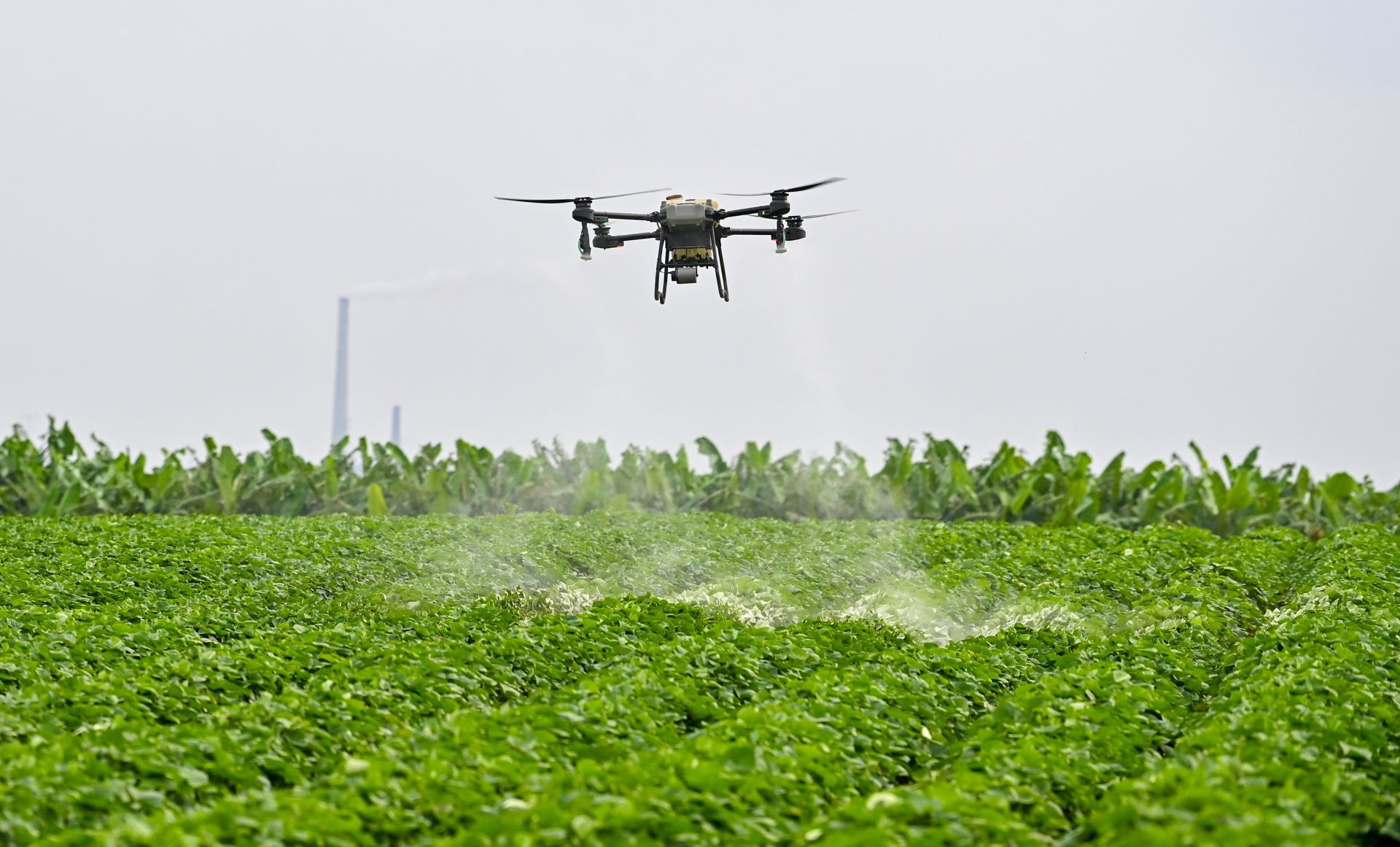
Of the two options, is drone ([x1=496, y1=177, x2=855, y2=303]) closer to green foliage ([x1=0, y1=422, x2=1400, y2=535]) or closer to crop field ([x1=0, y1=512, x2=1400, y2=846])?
crop field ([x1=0, y1=512, x2=1400, y2=846])

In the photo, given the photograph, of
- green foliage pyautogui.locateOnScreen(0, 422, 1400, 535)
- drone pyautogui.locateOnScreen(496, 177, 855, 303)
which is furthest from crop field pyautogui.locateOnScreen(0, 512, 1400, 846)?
green foliage pyautogui.locateOnScreen(0, 422, 1400, 535)

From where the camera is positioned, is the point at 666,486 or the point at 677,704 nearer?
the point at 677,704

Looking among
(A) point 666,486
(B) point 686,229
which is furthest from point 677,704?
(A) point 666,486

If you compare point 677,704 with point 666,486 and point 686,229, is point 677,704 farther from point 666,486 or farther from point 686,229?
point 666,486

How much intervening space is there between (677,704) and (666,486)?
13679 mm

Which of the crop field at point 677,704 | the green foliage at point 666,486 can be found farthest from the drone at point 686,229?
the green foliage at point 666,486

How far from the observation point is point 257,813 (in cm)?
525

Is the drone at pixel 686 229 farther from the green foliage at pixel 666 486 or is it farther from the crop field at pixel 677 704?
the green foliage at pixel 666 486

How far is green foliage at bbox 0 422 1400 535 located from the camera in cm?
2019

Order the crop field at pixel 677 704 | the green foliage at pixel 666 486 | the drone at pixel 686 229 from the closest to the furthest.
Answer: the crop field at pixel 677 704 → the drone at pixel 686 229 → the green foliage at pixel 666 486

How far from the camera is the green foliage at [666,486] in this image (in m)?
20.2

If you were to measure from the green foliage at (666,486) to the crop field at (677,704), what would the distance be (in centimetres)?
721

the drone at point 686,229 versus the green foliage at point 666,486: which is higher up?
the drone at point 686,229

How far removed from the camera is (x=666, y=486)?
2062 cm
